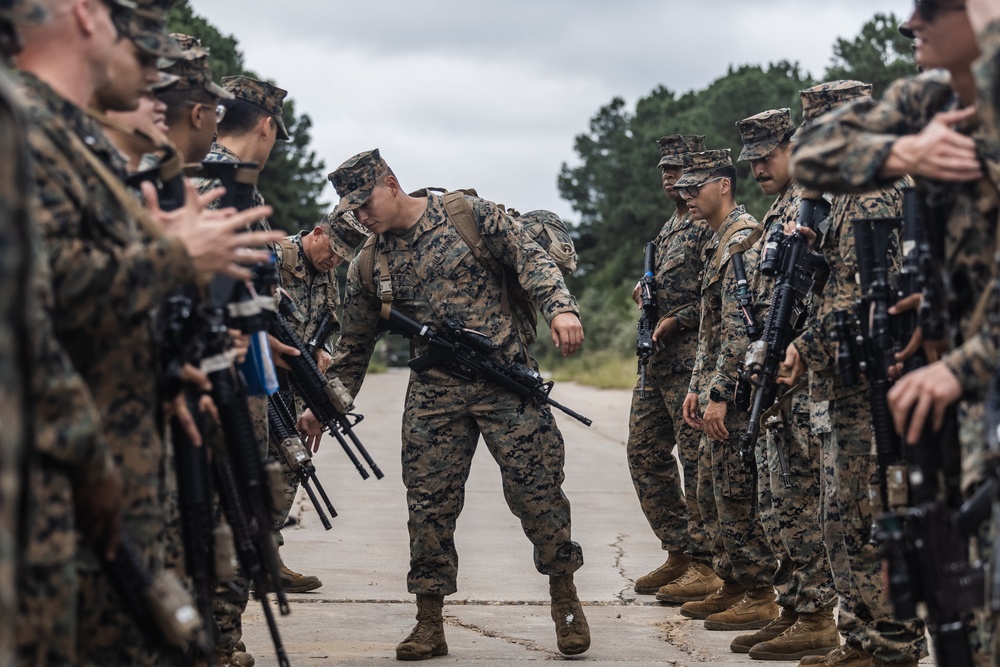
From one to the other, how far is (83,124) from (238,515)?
1416mm

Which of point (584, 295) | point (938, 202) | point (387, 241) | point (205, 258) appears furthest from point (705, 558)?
point (584, 295)

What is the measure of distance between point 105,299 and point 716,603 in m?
4.96

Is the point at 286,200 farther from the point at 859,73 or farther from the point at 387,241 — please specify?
the point at 387,241

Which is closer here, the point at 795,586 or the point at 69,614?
the point at 69,614

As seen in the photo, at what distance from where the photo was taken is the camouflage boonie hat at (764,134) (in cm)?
691

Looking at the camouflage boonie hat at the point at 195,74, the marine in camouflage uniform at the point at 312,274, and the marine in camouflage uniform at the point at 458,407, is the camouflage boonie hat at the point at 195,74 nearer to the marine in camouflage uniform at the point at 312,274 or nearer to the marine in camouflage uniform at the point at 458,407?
the marine in camouflage uniform at the point at 458,407

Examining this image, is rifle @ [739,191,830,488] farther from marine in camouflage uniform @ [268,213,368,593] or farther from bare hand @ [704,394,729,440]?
marine in camouflage uniform @ [268,213,368,593]

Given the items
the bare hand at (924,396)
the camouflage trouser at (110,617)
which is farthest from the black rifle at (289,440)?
the bare hand at (924,396)

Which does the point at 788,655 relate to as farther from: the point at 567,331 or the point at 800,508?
the point at 567,331

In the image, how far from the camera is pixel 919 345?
4.01 meters

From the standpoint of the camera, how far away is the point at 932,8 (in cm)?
355

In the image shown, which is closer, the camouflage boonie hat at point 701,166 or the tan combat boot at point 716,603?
the tan combat boot at point 716,603

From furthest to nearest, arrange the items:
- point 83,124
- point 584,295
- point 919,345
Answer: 1. point 584,295
2. point 919,345
3. point 83,124

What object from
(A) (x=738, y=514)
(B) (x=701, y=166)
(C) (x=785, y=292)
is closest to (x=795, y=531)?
(A) (x=738, y=514)
